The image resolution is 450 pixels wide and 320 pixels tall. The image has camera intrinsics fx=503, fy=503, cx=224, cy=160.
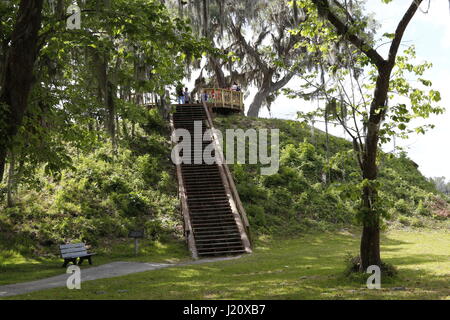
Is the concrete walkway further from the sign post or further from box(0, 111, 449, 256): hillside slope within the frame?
box(0, 111, 449, 256): hillside slope

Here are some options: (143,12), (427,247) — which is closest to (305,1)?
(143,12)

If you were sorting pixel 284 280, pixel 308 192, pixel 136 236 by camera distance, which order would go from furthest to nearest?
pixel 308 192, pixel 136 236, pixel 284 280

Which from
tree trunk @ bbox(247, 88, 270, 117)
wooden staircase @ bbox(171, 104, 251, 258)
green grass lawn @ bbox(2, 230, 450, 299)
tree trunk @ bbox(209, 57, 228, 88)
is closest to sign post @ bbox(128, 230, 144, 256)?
wooden staircase @ bbox(171, 104, 251, 258)

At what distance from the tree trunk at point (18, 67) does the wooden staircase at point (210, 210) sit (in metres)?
8.75

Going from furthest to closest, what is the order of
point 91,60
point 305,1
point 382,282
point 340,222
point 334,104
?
point 340,222 → point 91,60 → point 305,1 → point 334,104 → point 382,282

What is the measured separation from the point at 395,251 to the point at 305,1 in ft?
31.0

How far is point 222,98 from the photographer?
31.8 metres

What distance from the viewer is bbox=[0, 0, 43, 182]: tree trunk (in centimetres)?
985

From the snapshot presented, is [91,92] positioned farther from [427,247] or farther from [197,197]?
[427,247]

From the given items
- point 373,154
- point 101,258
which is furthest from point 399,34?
point 101,258

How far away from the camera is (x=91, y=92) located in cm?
1599

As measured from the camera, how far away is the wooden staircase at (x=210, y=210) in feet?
59.3
